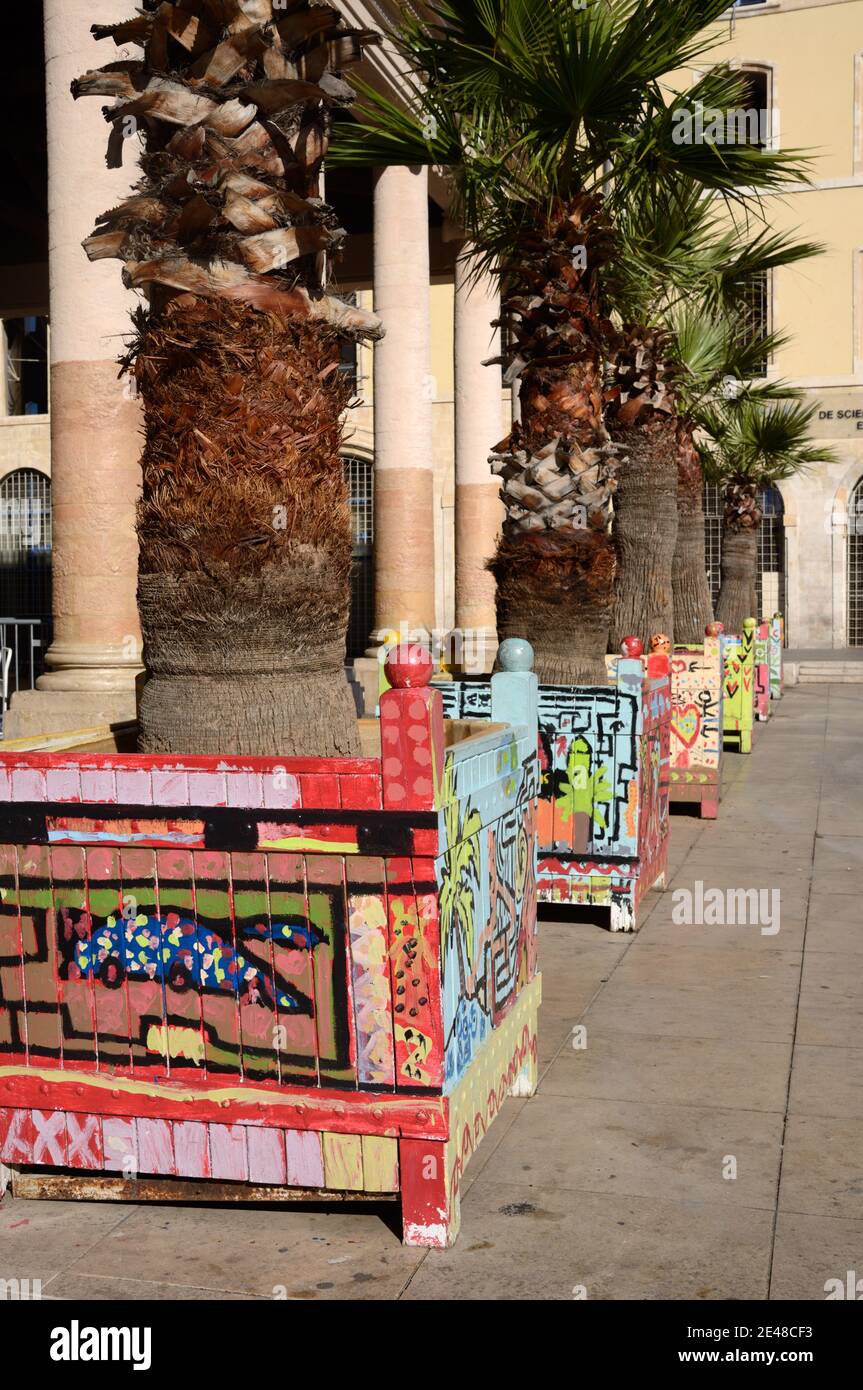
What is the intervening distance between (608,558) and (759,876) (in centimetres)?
213

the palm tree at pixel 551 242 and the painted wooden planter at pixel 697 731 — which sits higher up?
the palm tree at pixel 551 242

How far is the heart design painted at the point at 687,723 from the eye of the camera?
1053 centimetres

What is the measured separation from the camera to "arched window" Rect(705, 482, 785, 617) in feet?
112

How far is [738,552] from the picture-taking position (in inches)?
874

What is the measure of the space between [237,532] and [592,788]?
11.3 ft

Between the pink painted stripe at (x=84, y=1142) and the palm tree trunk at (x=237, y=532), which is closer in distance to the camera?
the pink painted stripe at (x=84, y=1142)

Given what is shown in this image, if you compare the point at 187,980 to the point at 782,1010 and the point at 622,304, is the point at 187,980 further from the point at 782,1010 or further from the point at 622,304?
the point at 622,304

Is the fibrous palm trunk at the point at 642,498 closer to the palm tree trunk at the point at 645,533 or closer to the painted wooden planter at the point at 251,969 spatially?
the palm tree trunk at the point at 645,533

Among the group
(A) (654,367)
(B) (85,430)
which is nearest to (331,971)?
(B) (85,430)

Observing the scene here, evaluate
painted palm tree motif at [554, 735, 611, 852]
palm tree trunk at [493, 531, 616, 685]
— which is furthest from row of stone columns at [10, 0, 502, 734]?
painted palm tree motif at [554, 735, 611, 852]

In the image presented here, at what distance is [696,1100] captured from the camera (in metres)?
4.34

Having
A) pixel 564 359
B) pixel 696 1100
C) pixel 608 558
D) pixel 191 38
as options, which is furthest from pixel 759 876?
pixel 191 38

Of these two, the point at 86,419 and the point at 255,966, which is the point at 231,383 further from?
the point at 86,419

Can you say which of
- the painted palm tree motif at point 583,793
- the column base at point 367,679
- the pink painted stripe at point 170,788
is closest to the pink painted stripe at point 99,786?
the pink painted stripe at point 170,788
